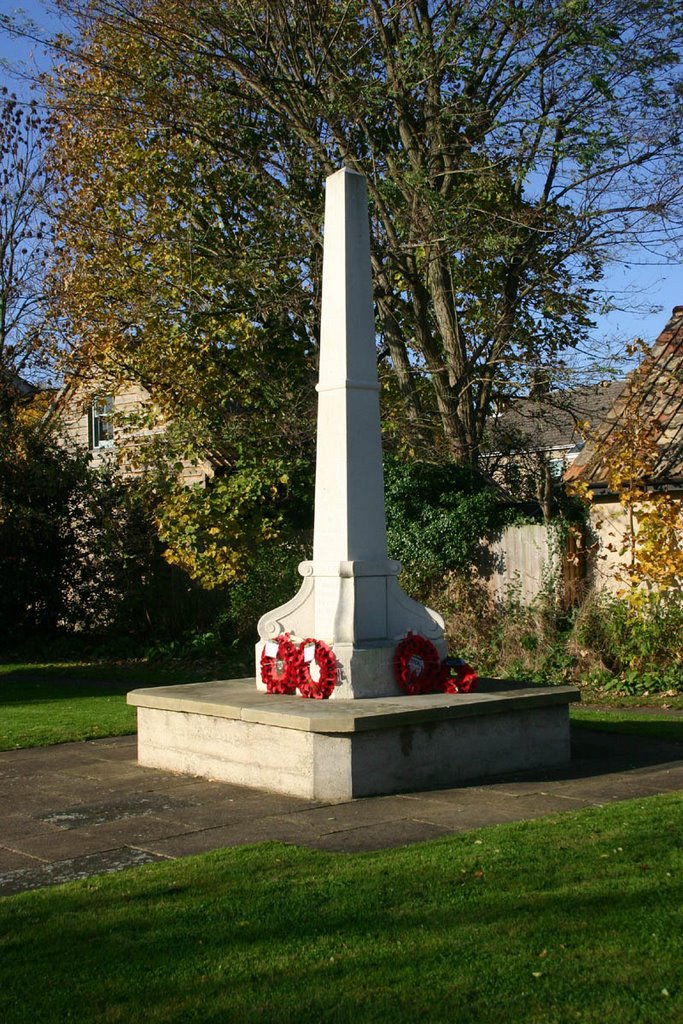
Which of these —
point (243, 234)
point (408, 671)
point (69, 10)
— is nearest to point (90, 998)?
point (408, 671)

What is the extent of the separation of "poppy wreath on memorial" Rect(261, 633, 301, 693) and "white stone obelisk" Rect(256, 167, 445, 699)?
0.38 ft

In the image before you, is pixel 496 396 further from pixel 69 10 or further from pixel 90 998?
pixel 90 998

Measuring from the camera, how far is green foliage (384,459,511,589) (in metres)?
17.2

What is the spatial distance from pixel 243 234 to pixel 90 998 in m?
16.7

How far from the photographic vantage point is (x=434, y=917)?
5348 mm

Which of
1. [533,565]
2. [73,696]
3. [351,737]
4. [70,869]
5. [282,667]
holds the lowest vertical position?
[70,869]

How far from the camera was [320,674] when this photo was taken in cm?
934

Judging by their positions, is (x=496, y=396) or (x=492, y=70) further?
(x=496, y=396)

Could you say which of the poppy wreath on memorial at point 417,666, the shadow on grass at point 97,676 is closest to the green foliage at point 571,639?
the shadow on grass at point 97,676

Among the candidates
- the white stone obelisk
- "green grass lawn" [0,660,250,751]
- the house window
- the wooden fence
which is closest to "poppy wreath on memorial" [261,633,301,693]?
the white stone obelisk

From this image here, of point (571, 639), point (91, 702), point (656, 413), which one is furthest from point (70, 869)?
point (656, 413)

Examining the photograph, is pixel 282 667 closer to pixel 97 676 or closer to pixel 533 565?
pixel 533 565

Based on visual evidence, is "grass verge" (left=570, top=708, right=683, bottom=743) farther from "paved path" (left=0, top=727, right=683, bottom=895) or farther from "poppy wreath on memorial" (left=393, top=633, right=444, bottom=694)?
"poppy wreath on memorial" (left=393, top=633, right=444, bottom=694)

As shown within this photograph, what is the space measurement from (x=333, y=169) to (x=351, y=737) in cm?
1207
